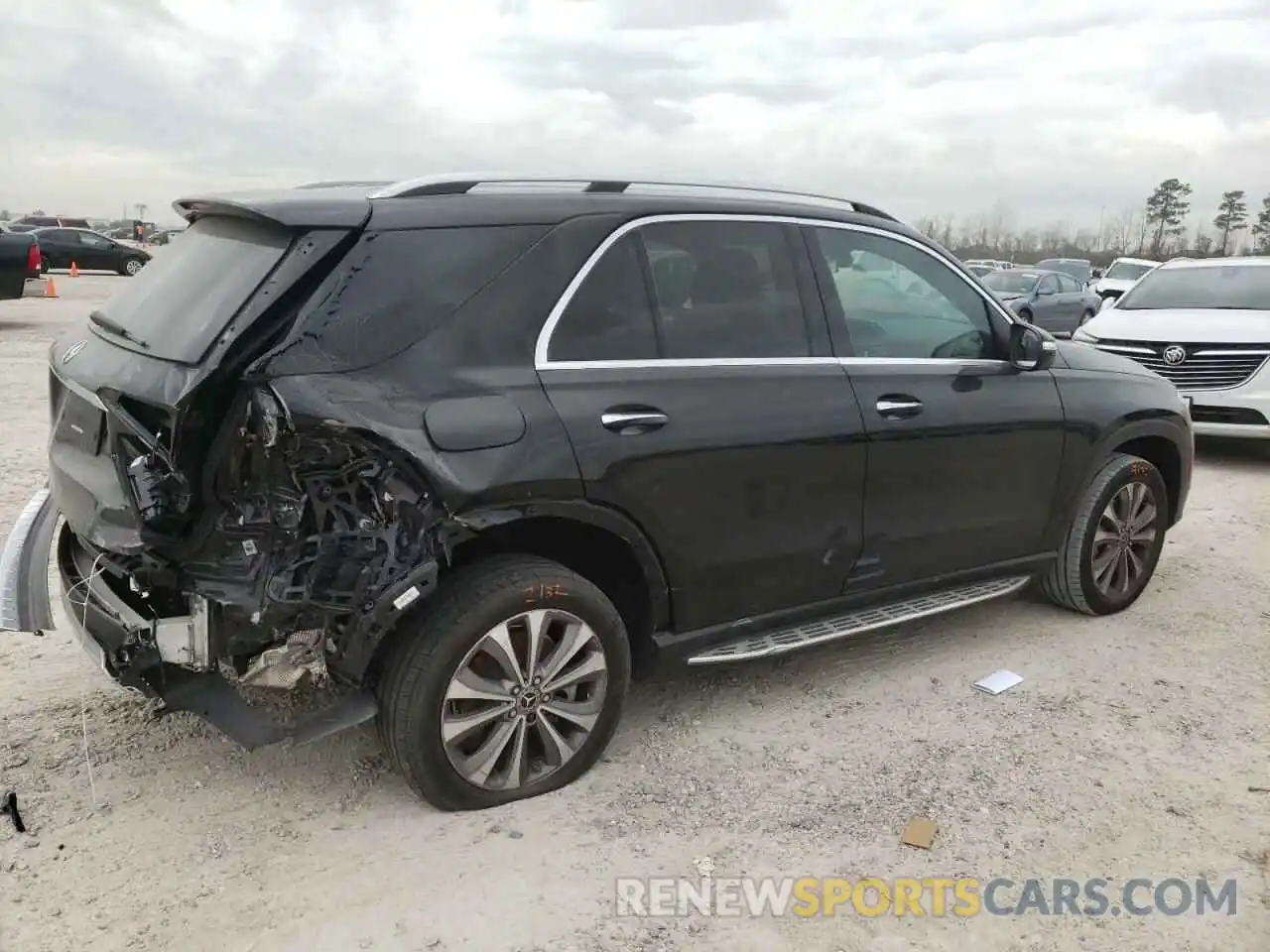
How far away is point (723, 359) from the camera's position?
351cm

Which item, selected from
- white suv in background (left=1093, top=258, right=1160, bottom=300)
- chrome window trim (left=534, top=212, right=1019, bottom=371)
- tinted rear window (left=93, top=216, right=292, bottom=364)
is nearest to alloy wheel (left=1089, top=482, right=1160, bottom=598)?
chrome window trim (left=534, top=212, right=1019, bottom=371)

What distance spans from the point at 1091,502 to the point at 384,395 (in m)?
3.35

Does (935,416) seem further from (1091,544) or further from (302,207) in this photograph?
(302,207)

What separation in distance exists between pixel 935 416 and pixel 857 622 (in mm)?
842

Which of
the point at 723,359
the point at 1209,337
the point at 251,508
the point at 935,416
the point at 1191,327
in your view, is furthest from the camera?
the point at 1191,327

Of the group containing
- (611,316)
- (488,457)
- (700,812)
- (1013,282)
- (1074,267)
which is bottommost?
(700,812)

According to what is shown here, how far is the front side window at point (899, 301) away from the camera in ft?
12.7

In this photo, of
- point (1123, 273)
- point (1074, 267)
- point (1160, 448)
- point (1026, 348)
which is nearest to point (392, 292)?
point (1026, 348)

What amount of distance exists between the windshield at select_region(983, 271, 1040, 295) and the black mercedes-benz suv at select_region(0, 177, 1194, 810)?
1606 cm

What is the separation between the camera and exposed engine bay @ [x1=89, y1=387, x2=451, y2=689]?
277 centimetres

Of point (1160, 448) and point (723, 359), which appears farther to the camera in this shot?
point (1160, 448)

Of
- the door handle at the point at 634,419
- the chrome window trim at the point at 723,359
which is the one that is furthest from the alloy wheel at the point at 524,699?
the chrome window trim at the point at 723,359

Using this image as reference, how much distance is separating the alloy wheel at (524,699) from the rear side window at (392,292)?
0.89 metres

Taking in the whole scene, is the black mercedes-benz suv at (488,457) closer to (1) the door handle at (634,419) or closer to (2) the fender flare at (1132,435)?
(1) the door handle at (634,419)
